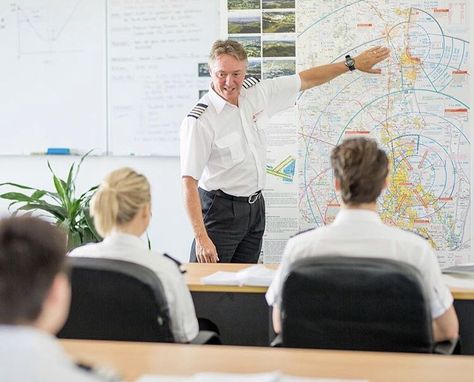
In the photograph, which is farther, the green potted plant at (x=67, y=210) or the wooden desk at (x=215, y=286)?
the green potted plant at (x=67, y=210)

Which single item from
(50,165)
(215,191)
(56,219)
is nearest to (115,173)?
(215,191)

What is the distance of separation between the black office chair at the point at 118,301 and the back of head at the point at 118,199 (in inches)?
6.2

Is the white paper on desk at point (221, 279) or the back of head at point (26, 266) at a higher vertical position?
the back of head at point (26, 266)

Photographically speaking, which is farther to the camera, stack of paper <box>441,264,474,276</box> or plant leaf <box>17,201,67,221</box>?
plant leaf <box>17,201,67,221</box>

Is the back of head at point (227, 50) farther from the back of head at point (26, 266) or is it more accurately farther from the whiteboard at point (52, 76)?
the back of head at point (26, 266)

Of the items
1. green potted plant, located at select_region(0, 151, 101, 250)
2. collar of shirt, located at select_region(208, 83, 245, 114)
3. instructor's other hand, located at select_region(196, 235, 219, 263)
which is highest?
collar of shirt, located at select_region(208, 83, 245, 114)

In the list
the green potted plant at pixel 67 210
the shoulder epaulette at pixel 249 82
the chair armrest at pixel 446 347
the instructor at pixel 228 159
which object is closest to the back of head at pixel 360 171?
the chair armrest at pixel 446 347


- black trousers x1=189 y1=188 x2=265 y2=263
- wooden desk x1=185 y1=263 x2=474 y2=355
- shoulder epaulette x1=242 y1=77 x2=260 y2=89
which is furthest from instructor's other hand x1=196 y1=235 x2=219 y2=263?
shoulder epaulette x1=242 y1=77 x2=260 y2=89

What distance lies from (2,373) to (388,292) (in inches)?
50.5

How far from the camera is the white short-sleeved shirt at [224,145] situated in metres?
3.91

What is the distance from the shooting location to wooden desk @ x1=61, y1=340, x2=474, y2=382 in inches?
69.9

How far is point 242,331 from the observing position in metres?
3.19

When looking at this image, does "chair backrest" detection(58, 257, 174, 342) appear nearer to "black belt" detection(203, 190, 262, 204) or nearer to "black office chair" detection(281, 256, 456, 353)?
"black office chair" detection(281, 256, 456, 353)

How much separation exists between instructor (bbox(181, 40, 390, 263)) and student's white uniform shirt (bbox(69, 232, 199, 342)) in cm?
137
